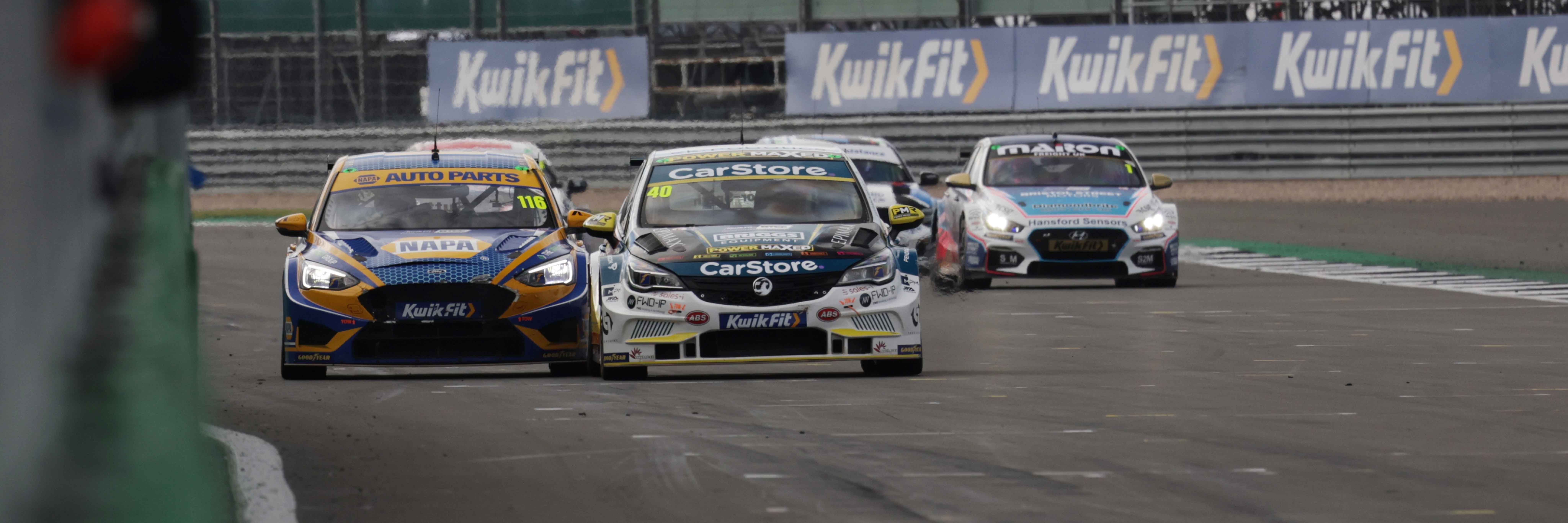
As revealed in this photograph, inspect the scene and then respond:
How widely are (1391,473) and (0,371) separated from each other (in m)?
5.89

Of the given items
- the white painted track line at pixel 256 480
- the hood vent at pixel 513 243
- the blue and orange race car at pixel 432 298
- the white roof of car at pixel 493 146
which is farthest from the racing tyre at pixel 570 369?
the white roof of car at pixel 493 146

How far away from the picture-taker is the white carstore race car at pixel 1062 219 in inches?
738

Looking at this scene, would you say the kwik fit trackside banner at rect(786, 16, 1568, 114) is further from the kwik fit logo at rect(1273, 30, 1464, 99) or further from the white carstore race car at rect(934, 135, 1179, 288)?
the white carstore race car at rect(934, 135, 1179, 288)

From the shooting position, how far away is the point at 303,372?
11.9m

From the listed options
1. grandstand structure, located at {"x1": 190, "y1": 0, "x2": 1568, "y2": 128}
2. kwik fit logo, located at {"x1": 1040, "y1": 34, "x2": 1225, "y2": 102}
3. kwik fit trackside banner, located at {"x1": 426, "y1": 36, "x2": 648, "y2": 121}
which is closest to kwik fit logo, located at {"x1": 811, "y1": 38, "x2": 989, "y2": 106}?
grandstand structure, located at {"x1": 190, "y1": 0, "x2": 1568, "y2": 128}

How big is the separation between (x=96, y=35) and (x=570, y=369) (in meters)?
10.2

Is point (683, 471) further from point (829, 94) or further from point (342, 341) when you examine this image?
point (829, 94)

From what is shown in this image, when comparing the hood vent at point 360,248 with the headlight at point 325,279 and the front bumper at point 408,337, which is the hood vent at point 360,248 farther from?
the front bumper at point 408,337

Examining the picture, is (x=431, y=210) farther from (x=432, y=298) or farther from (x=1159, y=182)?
(x=1159, y=182)

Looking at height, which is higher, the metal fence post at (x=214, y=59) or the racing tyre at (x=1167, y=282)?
the metal fence post at (x=214, y=59)

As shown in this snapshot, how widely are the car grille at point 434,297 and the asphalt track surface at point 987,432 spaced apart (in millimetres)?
437

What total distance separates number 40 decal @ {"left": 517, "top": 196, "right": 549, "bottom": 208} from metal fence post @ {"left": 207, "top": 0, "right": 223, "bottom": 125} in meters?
20.9

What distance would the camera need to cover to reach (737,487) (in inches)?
279

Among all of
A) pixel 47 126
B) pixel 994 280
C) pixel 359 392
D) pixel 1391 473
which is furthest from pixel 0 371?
pixel 994 280
